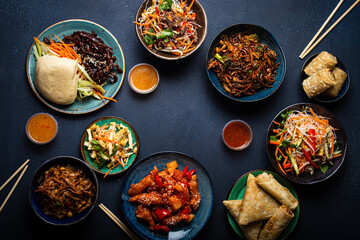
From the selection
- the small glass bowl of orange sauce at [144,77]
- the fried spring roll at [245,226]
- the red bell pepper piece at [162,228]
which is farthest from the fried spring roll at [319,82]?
the red bell pepper piece at [162,228]

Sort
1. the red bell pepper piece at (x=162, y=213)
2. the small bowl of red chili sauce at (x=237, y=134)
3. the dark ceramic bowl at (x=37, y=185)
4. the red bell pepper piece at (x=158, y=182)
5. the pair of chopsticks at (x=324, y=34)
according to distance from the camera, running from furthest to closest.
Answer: the pair of chopsticks at (x=324, y=34), the small bowl of red chili sauce at (x=237, y=134), the red bell pepper piece at (x=158, y=182), the red bell pepper piece at (x=162, y=213), the dark ceramic bowl at (x=37, y=185)

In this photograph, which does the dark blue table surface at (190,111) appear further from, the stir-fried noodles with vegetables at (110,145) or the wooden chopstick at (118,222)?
the stir-fried noodles with vegetables at (110,145)

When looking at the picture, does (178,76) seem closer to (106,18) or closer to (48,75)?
(106,18)

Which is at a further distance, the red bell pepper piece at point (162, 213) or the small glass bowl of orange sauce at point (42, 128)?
the small glass bowl of orange sauce at point (42, 128)

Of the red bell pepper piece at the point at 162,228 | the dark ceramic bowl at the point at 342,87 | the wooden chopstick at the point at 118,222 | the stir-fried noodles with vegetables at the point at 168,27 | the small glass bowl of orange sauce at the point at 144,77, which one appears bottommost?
the wooden chopstick at the point at 118,222

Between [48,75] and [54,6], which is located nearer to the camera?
[48,75]

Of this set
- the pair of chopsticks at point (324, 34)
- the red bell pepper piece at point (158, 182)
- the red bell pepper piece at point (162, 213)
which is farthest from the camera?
the pair of chopsticks at point (324, 34)

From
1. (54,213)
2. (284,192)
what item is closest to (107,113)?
(54,213)
